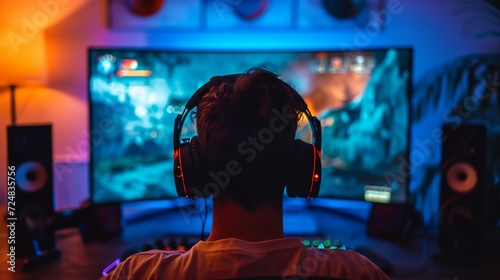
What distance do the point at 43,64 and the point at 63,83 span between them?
0.22m

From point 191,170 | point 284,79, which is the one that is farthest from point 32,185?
point 284,79

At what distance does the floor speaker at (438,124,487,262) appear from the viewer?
4.68 feet

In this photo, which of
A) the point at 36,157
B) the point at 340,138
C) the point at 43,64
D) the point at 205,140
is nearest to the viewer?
the point at 205,140

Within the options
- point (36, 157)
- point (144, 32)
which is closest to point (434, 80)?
point (144, 32)

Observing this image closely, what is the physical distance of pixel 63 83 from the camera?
2057 millimetres

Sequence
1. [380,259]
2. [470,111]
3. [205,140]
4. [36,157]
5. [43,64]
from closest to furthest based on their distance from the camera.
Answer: [205,140], [380,259], [36,157], [43,64], [470,111]

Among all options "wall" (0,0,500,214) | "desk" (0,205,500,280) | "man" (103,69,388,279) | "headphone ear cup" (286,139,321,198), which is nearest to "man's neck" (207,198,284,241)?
"man" (103,69,388,279)

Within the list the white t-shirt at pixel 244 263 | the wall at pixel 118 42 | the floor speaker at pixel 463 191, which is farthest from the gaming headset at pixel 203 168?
the wall at pixel 118 42

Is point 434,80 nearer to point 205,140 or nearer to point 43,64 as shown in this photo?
point 205,140

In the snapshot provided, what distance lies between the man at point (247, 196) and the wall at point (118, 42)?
4.32 ft

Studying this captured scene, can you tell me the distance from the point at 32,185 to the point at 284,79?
972 millimetres

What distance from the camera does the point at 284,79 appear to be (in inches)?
66.0

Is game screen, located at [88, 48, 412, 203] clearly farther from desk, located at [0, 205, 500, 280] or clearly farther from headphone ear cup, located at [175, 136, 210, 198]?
headphone ear cup, located at [175, 136, 210, 198]

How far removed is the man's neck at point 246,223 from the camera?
2.58 ft
